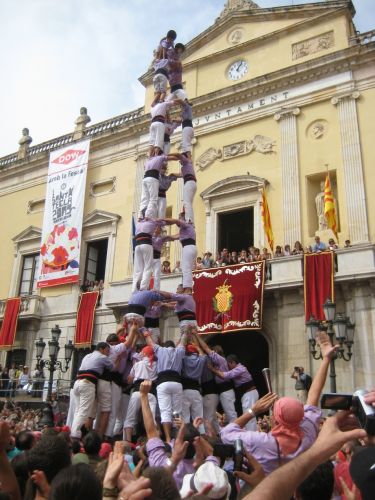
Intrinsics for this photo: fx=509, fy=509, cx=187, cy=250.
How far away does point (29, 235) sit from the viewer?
24.9 metres

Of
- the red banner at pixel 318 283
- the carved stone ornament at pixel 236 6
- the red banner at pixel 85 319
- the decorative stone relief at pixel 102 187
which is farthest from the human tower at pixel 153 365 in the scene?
the carved stone ornament at pixel 236 6

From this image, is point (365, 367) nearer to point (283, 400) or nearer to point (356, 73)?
point (356, 73)

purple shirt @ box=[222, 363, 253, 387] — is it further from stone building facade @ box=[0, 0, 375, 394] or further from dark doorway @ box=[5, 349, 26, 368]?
dark doorway @ box=[5, 349, 26, 368]

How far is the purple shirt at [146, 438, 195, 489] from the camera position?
3541mm

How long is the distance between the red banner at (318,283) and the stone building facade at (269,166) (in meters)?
0.29

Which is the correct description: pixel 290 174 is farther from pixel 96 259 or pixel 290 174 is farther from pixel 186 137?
pixel 96 259

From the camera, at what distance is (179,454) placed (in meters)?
3.23

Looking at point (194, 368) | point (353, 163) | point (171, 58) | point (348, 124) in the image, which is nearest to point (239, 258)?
point (353, 163)

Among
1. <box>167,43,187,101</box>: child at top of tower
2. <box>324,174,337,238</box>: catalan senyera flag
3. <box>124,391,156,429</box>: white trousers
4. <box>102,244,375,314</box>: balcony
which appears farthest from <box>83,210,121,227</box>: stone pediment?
<box>124,391,156,429</box>: white trousers

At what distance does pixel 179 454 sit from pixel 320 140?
639 inches

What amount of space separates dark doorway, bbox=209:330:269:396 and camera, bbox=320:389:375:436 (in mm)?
15246

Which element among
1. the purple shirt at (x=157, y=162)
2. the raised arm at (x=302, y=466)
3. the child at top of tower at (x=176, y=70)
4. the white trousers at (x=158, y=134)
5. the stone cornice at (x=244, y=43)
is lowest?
the raised arm at (x=302, y=466)

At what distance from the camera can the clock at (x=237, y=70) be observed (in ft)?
67.9

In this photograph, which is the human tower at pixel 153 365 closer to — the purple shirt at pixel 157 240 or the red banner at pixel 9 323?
the purple shirt at pixel 157 240
